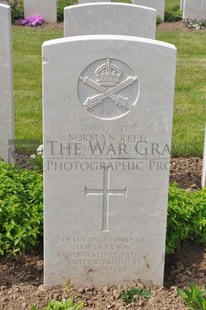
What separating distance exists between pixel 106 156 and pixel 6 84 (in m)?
2.17

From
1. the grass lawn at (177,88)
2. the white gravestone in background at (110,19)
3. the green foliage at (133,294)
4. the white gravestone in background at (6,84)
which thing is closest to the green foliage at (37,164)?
the white gravestone in background at (6,84)

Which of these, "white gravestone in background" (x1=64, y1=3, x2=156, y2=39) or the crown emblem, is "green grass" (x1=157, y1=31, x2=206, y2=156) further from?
the crown emblem

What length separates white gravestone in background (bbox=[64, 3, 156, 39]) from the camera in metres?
5.50

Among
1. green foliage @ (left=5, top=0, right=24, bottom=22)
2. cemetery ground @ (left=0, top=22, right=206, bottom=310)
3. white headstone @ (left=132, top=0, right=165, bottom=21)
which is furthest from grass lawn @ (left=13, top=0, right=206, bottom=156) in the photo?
white headstone @ (left=132, top=0, right=165, bottom=21)

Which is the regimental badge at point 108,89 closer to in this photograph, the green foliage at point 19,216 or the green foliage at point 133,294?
the green foliage at point 19,216

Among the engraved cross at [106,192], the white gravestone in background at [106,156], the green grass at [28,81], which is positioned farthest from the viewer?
the green grass at [28,81]

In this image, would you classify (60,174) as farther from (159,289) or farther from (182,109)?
(182,109)

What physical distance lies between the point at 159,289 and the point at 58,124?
132 cm

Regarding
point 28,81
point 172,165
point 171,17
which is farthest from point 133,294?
point 171,17

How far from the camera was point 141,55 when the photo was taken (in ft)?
11.3

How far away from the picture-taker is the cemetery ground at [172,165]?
12.4 ft

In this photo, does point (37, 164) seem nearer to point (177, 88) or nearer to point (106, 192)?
point (106, 192)

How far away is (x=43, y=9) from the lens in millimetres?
14727

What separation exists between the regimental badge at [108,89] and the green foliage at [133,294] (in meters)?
1.17
